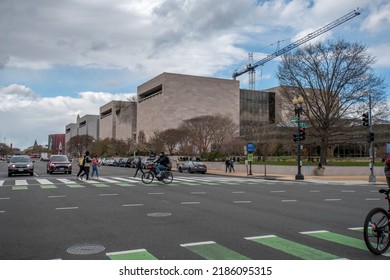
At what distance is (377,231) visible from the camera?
6.28 meters

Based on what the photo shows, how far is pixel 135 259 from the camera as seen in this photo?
592 centimetres

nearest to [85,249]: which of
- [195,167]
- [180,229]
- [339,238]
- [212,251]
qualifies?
[212,251]

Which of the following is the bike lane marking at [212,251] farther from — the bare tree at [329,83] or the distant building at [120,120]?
the distant building at [120,120]

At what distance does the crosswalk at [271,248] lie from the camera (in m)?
6.05

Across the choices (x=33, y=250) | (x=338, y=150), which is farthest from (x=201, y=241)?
(x=338, y=150)

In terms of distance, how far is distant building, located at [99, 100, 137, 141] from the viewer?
118500mm

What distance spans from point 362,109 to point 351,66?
458 centimetres

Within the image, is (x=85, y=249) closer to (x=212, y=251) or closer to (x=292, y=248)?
(x=212, y=251)

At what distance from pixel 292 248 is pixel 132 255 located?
2.72 meters

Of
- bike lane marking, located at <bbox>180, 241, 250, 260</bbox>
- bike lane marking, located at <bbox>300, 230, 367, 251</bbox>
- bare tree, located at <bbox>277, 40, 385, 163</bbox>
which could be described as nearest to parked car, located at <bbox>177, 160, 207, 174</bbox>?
bare tree, located at <bbox>277, 40, 385, 163</bbox>

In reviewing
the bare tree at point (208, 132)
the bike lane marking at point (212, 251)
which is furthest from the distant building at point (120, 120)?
the bike lane marking at point (212, 251)

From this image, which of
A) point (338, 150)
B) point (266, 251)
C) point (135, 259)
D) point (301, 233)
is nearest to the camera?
point (135, 259)

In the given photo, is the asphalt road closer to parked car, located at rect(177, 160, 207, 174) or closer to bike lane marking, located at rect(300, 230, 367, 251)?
bike lane marking, located at rect(300, 230, 367, 251)
